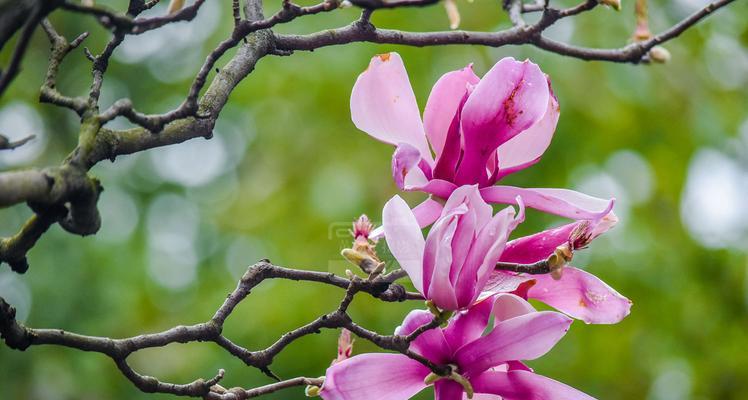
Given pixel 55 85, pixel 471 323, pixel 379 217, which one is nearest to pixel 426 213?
pixel 471 323

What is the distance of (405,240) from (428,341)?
83mm

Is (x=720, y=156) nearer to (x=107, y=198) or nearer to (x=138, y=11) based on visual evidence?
(x=107, y=198)

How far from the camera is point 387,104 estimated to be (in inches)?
29.6

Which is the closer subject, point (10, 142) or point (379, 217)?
point (10, 142)

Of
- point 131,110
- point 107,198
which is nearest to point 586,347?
point 107,198

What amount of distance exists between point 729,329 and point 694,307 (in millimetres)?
164

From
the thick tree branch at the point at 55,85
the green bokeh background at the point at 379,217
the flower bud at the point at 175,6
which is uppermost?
the flower bud at the point at 175,6

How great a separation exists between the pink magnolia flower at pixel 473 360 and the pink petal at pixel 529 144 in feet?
0.46

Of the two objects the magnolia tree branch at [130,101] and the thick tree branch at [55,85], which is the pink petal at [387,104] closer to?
the magnolia tree branch at [130,101]

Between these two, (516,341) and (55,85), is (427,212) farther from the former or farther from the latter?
(55,85)

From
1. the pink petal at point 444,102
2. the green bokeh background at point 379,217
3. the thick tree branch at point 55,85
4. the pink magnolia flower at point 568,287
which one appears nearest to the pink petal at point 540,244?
the pink magnolia flower at point 568,287

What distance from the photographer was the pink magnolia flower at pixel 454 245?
640 millimetres

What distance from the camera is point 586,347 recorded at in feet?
7.80

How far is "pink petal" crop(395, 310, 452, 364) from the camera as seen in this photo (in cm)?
68
